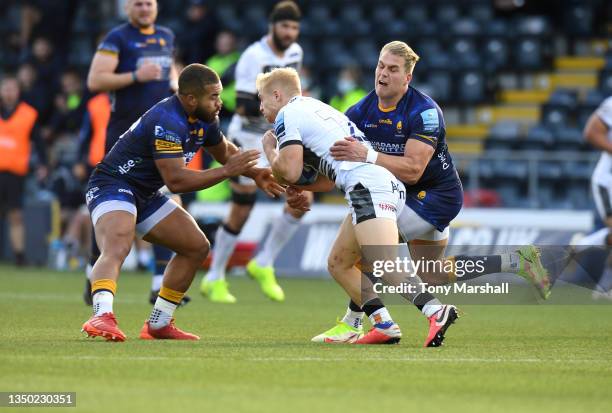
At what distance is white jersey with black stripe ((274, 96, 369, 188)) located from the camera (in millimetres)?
7559

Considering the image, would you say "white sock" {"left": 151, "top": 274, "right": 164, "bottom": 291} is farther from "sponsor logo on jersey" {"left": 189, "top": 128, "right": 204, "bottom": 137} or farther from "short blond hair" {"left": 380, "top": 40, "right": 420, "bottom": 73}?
"short blond hair" {"left": 380, "top": 40, "right": 420, "bottom": 73}

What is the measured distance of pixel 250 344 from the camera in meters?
7.62

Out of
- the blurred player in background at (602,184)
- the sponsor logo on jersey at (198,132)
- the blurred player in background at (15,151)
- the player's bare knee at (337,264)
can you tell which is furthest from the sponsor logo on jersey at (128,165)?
the blurred player in background at (15,151)

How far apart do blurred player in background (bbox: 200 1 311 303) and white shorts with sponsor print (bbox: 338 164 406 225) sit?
423 cm

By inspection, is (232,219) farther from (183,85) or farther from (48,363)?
(48,363)

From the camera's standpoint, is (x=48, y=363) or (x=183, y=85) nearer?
(x=48, y=363)

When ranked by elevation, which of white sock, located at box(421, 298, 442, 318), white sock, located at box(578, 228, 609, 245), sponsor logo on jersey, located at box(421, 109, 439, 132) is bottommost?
white sock, located at box(578, 228, 609, 245)

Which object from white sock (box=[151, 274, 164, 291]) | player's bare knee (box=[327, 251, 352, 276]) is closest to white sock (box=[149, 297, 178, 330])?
player's bare knee (box=[327, 251, 352, 276])

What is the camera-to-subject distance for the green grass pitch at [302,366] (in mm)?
5281

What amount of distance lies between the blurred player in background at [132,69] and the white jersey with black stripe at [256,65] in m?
1.42

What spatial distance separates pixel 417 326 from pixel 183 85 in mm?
2764

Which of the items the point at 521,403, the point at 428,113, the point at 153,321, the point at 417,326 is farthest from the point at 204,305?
the point at 521,403

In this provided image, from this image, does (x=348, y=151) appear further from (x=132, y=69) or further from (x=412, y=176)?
(x=132, y=69)

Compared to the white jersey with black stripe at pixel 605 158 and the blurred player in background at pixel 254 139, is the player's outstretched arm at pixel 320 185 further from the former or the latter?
the white jersey with black stripe at pixel 605 158
